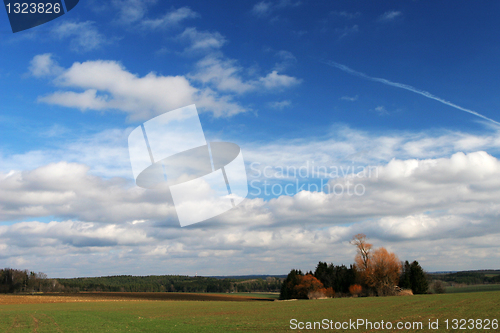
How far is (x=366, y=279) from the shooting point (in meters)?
87.2

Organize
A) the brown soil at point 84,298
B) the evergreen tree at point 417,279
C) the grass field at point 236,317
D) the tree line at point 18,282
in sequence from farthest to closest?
1. the tree line at point 18,282
2. the evergreen tree at point 417,279
3. the brown soil at point 84,298
4. the grass field at point 236,317

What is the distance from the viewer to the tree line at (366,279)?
86188 mm

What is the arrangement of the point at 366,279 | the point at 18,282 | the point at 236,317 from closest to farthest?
the point at 236,317 < the point at 366,279 < the point at 18,282

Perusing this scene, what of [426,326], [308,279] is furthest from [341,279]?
[426,326]

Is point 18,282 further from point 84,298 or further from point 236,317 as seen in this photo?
point 236,317

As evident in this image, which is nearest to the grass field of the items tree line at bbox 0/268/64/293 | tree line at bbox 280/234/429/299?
tree line at bbox 280/234/429/299

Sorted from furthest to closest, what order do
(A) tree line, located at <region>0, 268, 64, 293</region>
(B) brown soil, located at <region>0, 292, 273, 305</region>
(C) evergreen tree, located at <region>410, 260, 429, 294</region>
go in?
(A) tree line, located at <region>0, 268, 64, 293</region> < (C) evergreen tree, located at <region>410, 260, 429, 294</region> < (B) brown soil, located at <region>0, 292, 273, 305</region>

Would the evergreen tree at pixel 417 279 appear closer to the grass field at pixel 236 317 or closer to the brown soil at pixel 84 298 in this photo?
the grass field at pixel 236 317

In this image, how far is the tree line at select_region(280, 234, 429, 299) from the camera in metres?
86.2

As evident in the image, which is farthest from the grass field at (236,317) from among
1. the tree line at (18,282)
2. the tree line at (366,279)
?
the tree line at (18,282)

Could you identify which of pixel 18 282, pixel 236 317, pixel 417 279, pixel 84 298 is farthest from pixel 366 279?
pixel 18 282

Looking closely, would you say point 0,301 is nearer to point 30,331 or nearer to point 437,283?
point 30,331

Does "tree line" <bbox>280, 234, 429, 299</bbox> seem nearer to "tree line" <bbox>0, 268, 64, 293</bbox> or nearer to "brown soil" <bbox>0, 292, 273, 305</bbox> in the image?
"brown soil" <bbox>0, 292, 273, 305</bbox>

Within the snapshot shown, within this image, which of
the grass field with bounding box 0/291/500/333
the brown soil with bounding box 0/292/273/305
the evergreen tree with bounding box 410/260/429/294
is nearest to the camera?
the grass field with bounding box 0/291/500/333
